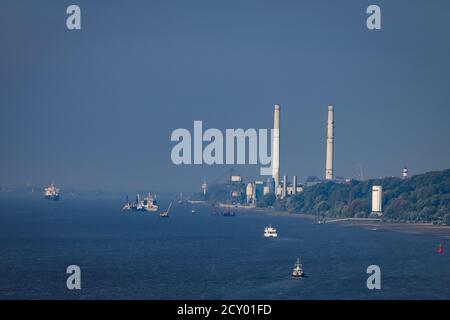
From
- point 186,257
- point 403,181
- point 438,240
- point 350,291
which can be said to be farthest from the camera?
point 403,181

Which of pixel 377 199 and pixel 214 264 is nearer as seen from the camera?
pixel 214 264

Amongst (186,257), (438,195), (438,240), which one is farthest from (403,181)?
(186,257)

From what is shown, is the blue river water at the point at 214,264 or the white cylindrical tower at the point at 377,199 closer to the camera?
the blue river water at the point at 214,264

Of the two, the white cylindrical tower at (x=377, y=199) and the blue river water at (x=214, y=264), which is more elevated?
the white cylindrical tower at (x=377, y=199)

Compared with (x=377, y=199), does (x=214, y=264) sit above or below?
below

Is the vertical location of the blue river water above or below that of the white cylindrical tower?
below

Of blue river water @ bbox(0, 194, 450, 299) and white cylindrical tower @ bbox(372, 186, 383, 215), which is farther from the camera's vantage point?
white cylindrical tower @ bbox(372, 186, 383, 215)
